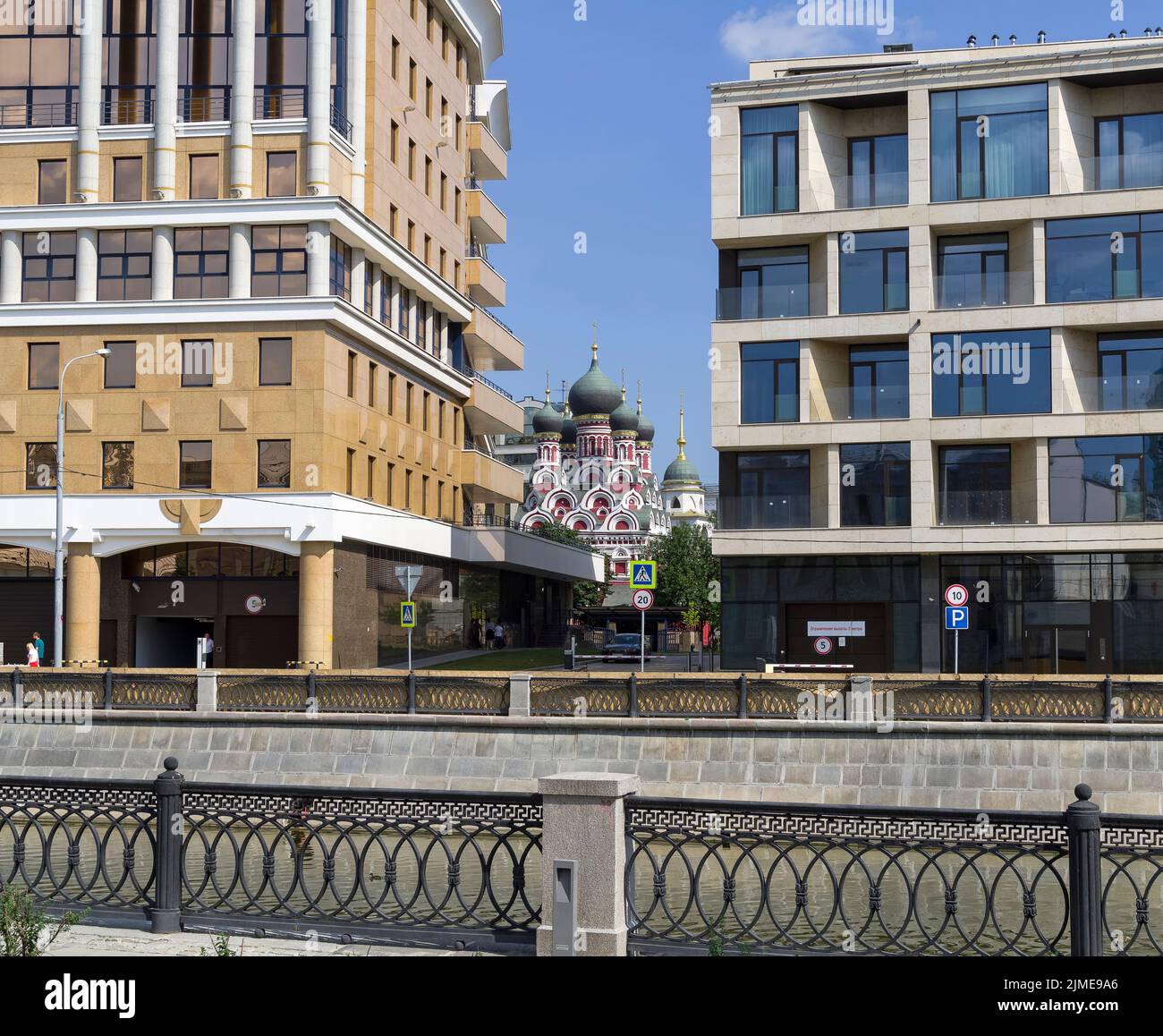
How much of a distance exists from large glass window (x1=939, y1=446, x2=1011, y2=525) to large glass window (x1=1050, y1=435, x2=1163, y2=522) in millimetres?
1360

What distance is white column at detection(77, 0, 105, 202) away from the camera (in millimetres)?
42750

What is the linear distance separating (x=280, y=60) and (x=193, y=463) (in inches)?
495

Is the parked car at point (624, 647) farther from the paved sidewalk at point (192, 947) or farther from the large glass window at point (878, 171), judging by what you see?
the paved sidewalk at point (192, 947)

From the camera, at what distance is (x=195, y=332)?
4244cm

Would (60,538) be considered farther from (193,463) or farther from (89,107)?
(89,107)

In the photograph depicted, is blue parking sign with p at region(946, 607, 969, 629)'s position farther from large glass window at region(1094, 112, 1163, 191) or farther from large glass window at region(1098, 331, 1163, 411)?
large glass window at region(1094, 112, 1163, 191)

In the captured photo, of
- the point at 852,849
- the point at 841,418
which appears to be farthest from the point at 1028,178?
the point at 852,849

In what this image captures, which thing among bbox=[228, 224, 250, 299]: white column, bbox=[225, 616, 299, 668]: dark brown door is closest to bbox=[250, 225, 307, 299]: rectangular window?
bbox=[228, 224, 250, 299]: white column

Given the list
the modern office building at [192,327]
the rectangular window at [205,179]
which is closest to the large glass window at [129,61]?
the modern office building at [192,327]

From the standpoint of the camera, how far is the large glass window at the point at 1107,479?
37.1 meters

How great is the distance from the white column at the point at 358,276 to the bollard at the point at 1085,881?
37523 millimetres

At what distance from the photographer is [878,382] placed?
39906 mm

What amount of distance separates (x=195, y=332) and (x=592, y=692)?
21171 millimetres

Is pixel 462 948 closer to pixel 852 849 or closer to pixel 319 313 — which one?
pixel 852 849
